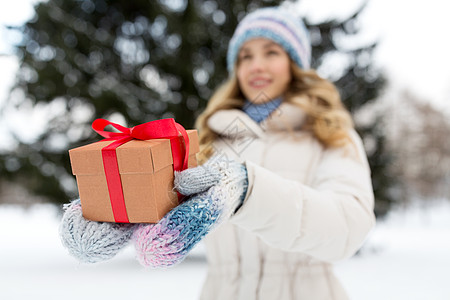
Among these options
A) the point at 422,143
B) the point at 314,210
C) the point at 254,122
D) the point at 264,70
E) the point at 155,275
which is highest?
the point at 264,70

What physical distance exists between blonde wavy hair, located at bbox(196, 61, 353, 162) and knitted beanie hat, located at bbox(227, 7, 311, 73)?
8cm

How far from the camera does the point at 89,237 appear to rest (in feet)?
2.43

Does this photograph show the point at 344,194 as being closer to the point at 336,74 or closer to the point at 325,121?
the point at 325,121

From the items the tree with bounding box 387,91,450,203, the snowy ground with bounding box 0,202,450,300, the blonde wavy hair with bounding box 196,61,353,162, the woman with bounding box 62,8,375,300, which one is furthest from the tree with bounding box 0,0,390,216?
the tree with bounding box 387,91,450,203

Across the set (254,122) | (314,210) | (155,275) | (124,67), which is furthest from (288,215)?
(124,67)

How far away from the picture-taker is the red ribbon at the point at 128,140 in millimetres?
749

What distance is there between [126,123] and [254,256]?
3.68 m

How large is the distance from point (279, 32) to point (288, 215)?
946mm

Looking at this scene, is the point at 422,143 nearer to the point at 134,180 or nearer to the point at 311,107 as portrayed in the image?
the point at 311,107

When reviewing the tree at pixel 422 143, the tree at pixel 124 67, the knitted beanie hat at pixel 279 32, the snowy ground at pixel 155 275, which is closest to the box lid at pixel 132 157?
the knitted beanie hat at pixel 279 32

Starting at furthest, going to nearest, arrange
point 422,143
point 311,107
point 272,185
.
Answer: point 422,143, point 311,107, point 272,185

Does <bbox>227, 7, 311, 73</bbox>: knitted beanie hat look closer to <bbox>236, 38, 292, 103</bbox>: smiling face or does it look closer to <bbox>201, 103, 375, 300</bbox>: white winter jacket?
<bbox>236, 38, 292, 103</bbox>: smiling face

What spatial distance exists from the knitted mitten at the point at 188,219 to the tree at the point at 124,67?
3978mm

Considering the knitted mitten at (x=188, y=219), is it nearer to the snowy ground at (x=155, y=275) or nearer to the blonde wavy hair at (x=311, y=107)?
the blonde wavy hair at (x=311, y=107)
